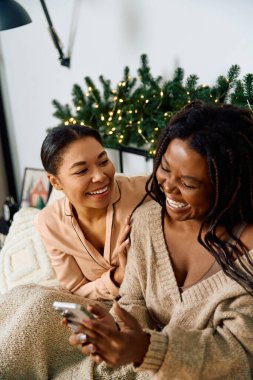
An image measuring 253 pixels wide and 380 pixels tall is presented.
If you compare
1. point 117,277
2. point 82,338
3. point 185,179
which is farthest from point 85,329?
point 117,277

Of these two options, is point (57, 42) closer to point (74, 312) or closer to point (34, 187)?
point (34, 187)

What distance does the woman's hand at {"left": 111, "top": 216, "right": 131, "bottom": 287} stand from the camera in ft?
4.46

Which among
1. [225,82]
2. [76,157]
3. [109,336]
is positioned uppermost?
[225,82]

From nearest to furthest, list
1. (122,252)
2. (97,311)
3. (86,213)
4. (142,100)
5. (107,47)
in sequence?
1. (97,311)
2. (122,252)
3. (86,213)
4. (142,100)
5. (107,47)

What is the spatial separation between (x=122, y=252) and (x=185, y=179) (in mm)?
415

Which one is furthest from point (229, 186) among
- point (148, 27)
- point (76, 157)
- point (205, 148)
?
point (148, 27)

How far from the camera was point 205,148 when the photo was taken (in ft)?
3.42

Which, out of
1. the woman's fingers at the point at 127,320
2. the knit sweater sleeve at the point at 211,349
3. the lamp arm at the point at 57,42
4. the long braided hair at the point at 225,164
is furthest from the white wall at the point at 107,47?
the woman's fingers at the point at 127,320

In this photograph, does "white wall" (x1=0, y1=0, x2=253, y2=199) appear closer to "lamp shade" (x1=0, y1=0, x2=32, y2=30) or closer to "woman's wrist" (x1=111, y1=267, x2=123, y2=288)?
"lamp shade" (x1=0, y1=0, x2=32, y2=30)

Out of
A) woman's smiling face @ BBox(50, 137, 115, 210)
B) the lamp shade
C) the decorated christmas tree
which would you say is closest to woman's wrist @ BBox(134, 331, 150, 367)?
woman's smiling face @ BBox(50, 137, 115, 210)

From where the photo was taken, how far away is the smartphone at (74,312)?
38.8 inches

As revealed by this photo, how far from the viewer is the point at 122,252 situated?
1396mm

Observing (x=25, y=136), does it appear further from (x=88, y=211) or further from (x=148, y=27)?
(x=88, y=211)

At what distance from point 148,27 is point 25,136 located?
4.23 ft
